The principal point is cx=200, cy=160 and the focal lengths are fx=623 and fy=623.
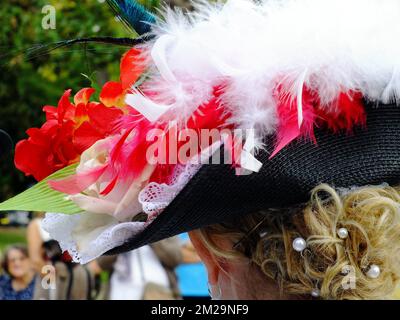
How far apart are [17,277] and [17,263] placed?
0.12 metres

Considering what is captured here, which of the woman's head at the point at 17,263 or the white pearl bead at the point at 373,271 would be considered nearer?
the white pearl bead at the point at 373,271

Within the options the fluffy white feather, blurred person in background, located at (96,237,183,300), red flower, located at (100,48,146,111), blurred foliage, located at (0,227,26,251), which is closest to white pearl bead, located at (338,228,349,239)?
the fluffy white feather

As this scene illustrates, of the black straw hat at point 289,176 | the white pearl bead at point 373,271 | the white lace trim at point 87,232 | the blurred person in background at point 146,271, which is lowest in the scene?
the blurred person in background at point 146,271

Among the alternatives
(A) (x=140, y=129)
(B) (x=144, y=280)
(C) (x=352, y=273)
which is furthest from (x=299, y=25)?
(B) (x=144, y=280)

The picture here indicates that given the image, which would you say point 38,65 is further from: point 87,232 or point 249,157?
point 249,157

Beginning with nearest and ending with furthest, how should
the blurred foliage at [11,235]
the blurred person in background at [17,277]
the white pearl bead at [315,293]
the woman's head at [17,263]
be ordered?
the white pearl bead at [315,293] → the blurred person in background at [17,277] → the woman's head at [17,263] → the blurred foliage at [11,235]

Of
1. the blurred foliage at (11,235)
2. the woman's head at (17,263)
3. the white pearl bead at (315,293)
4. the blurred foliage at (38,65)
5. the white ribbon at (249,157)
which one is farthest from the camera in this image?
the blurred foliage at (11,235)

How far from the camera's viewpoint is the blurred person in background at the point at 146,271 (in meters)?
4.55

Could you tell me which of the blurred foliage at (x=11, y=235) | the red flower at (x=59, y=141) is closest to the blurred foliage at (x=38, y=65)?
the blurred foliage at (x=11, y=235)

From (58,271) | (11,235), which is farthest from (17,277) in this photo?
(11,235)

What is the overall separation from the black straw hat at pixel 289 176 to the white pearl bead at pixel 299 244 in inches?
3.3

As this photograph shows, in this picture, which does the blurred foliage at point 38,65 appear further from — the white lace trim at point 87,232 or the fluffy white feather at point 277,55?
the fluffy white feather at point 277,55

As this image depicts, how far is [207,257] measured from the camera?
1517mm
